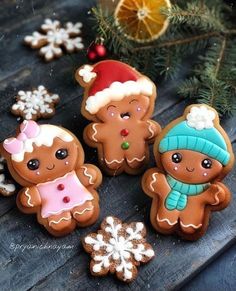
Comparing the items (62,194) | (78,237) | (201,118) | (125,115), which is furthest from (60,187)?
(201,118)

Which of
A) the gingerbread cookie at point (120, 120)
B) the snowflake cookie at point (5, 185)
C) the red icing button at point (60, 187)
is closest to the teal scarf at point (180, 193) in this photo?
the gingerbread cookie at point (120, 120)

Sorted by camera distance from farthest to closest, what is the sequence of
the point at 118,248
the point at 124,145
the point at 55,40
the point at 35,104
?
the point at 55,40, the point at 35,104, the point at 124,145, the point at 118,248

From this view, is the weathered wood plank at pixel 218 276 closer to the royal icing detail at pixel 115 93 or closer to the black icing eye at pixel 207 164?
the black icing eye at pixel 207 164

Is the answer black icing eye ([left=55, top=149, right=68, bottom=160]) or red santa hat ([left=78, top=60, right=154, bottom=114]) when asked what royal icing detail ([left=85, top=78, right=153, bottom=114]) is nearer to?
red santa hat ([left=78, top=60, right=154, bottom=114])

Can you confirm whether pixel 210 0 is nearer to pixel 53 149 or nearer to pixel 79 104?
pixel 79 104

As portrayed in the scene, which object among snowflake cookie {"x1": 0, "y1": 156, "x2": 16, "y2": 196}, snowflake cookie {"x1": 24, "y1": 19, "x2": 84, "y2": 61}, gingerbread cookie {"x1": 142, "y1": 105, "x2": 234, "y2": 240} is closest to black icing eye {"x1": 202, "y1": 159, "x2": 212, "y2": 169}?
gingerbread cookie {"x1": 142, "y1": 105, "x2": 234, "y2": 240}

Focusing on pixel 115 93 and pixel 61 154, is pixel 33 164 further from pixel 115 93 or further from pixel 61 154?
pixel 115 93
